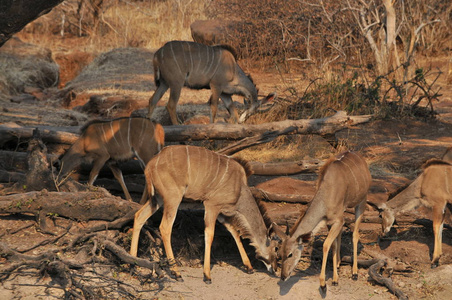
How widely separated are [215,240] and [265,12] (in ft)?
29.9

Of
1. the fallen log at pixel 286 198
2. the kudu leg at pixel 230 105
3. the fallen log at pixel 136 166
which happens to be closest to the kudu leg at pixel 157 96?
the kudu leg at pixel 230 105

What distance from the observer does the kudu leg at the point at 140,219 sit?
16.5 feet

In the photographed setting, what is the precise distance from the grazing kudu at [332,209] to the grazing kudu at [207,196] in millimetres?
312

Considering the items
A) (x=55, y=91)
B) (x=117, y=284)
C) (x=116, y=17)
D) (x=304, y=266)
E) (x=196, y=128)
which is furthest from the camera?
(x=116, y=17)

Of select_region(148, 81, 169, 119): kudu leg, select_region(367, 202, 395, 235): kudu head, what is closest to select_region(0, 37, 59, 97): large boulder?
select_region(148, 81, 169, 119): kudu leg

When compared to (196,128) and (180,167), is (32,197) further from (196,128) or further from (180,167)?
(196,128)

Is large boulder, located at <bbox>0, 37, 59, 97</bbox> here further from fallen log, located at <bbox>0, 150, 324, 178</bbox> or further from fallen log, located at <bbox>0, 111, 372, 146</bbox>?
fallen log, located at <bbox>0, 150, 324, 178</bbox>

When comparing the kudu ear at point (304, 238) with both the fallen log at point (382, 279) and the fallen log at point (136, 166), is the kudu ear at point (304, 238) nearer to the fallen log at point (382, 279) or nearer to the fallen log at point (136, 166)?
the fallen log at point (382, 279)

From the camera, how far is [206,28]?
14250mm

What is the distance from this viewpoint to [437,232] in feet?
18.2

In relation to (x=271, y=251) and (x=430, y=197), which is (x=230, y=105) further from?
(x=271, y=251)

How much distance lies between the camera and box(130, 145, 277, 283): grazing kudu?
495cm

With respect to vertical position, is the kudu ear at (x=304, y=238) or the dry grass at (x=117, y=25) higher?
the dry grass at (x=117, y=25)

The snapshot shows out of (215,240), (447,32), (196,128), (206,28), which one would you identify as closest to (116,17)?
(206,28)
